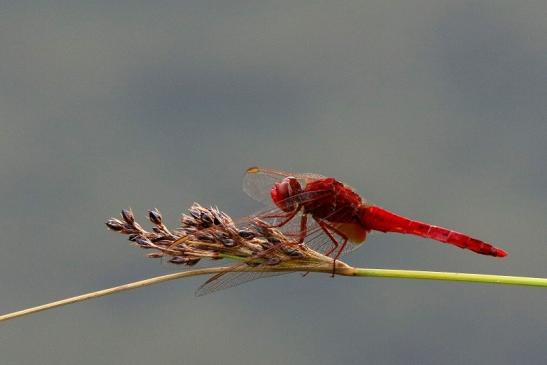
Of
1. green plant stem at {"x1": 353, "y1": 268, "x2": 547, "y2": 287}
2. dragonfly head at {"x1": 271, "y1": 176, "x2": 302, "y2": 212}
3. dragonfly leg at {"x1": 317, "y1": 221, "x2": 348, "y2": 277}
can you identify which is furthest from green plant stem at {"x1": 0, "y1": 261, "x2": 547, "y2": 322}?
dragonfly head at {"x1": 271, "y1": 176, "x2": 302, "y2": 212}

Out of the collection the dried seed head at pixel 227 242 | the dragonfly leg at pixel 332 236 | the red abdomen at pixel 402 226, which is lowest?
the dried seed head at pixel 227 242

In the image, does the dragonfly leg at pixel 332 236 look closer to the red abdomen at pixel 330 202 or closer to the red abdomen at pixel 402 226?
the red abdomen at pixel 330 202

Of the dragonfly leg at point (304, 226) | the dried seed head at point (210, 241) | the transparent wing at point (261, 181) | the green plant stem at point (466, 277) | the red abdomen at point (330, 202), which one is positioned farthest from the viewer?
the transparent wing at point (261, 181)

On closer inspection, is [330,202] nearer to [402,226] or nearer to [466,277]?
[402,226]

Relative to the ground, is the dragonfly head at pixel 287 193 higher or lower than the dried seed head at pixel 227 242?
higher

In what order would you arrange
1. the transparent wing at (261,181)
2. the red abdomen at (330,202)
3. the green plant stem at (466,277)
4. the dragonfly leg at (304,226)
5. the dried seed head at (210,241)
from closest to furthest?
1. the green plant stem at (466,277)
2. the dried seed head at (210,241)
3. the dragonfly leg at (304,226)
4. the red abdomen at (330,202)
5. the transparent wing at (261,181)

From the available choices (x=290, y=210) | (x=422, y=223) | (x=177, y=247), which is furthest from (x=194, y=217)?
(x=422, y=223)

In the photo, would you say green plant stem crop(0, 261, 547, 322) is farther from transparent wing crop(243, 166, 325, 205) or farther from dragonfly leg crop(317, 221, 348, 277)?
transparent wing crop(243, 166, 325, 205)

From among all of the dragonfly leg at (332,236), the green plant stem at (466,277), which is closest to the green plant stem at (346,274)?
the green plant stem at (466,277)
